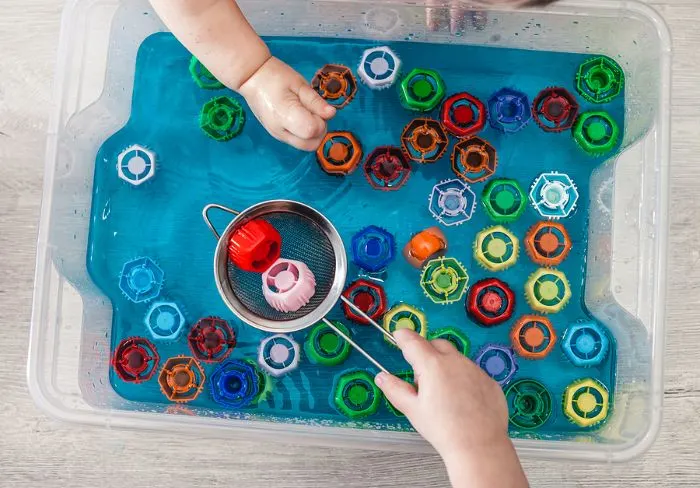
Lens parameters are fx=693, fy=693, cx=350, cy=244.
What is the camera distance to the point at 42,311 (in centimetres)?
62

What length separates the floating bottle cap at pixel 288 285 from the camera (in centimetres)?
59

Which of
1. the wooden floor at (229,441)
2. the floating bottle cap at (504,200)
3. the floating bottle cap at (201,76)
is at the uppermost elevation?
the floating bottle cap at (201,76)

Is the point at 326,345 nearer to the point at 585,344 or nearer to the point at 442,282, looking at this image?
the point at 442,282

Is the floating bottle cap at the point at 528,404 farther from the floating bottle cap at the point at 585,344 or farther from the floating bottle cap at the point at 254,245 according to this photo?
the floating bottle cap at the point at 254,245

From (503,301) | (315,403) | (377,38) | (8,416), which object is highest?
(377,38)

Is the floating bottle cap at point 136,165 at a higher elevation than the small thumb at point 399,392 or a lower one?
higher

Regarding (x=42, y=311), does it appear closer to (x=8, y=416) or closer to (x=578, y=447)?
(x=8, y=416)

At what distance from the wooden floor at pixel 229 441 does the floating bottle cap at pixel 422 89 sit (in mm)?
243

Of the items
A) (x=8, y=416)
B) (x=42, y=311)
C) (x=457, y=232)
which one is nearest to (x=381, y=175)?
(x=457, y=232)

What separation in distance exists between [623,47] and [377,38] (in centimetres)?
→ 24

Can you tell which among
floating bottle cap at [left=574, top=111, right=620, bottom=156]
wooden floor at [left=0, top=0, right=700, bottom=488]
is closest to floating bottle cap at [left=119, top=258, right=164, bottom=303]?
wooden floor at [left=0, top=0, right=700, bottom=488]

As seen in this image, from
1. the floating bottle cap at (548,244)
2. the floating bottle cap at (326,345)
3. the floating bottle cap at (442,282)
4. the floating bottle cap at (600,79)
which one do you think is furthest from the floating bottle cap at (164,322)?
the floating bottle cap at (600,79)

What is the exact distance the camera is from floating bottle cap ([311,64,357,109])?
667 mm

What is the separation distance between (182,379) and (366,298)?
0.19 metres
